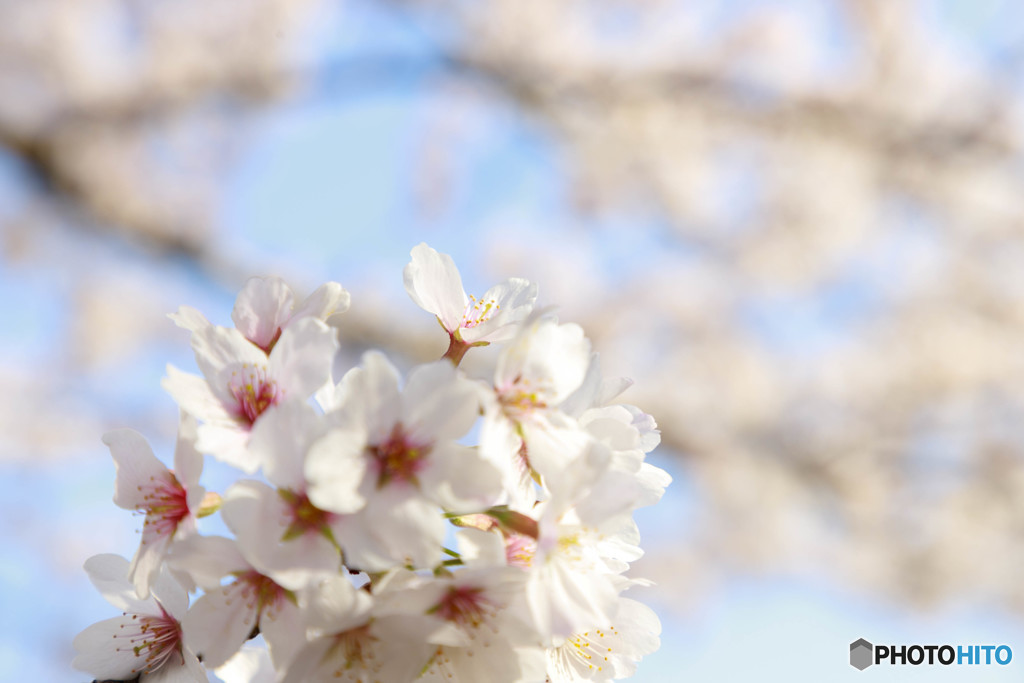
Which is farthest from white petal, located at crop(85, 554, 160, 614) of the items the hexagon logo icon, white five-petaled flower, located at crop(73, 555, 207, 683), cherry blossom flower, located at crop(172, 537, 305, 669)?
the hexagon logo icon

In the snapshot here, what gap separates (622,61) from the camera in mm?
4188

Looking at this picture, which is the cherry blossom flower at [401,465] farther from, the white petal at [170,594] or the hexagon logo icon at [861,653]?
the hexagon logo icon at [861,653]

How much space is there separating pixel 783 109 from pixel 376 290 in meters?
2.46

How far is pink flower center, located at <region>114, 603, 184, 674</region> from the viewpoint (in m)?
0.54

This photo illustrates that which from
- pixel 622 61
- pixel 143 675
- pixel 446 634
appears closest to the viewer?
pixel 446 634

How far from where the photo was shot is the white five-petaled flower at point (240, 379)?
454 mm

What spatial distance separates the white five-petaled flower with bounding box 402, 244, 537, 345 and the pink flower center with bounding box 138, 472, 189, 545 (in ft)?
0.72

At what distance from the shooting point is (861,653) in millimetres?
1615

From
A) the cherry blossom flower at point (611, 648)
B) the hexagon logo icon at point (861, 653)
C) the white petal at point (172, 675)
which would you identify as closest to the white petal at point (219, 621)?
the white petal at point (172, 675)

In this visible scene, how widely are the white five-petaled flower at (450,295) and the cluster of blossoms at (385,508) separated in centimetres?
8

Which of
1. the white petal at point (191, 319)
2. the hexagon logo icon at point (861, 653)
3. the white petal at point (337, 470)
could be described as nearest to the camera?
the white petal at point (337, 470)

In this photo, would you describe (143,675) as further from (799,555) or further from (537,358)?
(799,555)

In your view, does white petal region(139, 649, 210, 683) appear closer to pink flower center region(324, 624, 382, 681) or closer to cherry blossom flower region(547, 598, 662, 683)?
pink flower center region(324, 624, 382, 681)

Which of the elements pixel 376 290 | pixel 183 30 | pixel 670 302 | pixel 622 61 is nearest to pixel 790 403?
pixel 670 302
